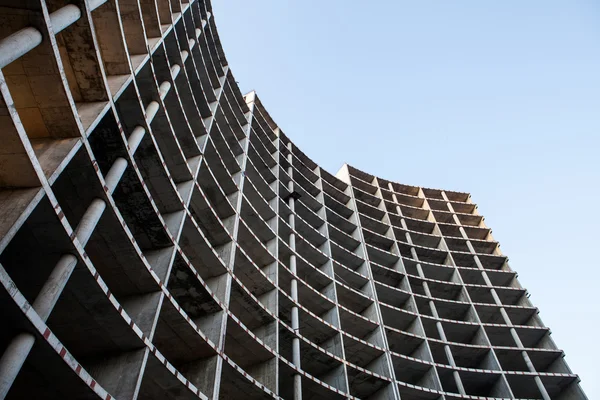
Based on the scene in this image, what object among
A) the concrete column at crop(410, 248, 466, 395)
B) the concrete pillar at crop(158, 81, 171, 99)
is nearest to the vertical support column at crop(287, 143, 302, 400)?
the concrete column at crop(410, 248, 466, 395)

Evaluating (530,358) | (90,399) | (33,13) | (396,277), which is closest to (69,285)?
(90,399)

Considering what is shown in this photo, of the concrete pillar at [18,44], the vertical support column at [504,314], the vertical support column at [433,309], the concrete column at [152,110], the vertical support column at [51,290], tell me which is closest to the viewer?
the vertical support column at [51,290]

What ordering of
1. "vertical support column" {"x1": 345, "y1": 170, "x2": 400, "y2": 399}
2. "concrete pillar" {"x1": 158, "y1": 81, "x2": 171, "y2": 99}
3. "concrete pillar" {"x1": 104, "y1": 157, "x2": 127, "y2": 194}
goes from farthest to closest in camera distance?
1. "vertical support column" {"x1": 345, "y1": 170, "x2": 400, "y2": 399}
2. "concrete pillar" {"x1": 158, "y1": 81, "x2": 171, "y2": 99}
3. "concrete pillar" {"x1": 104, "y1": 157, "x2": 127, "y2": 194}

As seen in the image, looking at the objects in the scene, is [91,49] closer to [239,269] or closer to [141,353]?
[141,353]

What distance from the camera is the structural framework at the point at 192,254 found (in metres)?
9.38

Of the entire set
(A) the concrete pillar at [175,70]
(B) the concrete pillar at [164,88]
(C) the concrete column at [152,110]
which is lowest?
(C) the concrete column at [152,110]

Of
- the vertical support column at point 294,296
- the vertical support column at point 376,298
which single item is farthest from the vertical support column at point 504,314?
the vertical support column at point 294,296

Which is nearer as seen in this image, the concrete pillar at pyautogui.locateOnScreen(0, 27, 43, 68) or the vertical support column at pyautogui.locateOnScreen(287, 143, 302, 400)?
the concrete pillar at pyautogui.locateOnScreen(0, 27, 43, 68)

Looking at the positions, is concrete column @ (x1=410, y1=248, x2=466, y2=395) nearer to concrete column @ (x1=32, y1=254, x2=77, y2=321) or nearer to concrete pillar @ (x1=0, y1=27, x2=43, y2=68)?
concrete column @ (x1=32, y1=254, x2=77, y2=321)

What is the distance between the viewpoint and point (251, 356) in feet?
59.2

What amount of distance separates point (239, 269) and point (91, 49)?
39.5ft

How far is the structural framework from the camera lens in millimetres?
9375

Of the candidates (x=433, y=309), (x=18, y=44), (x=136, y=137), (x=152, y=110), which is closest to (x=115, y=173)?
(x=136, y=137)

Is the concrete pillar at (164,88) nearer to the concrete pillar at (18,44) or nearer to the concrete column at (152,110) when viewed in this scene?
the concrete column at (152,110)
